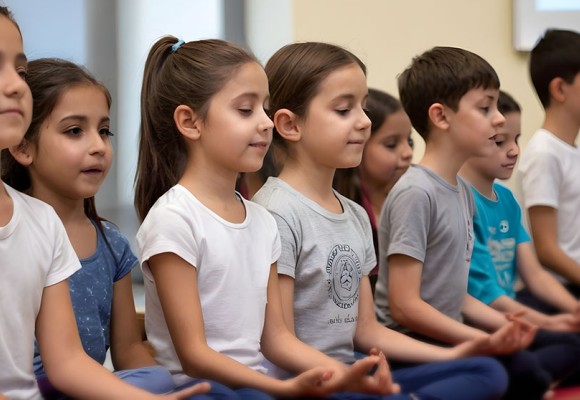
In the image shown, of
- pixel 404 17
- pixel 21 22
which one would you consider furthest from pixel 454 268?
pixel 21 22

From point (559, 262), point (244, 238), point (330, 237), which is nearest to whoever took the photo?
point (244, 238)

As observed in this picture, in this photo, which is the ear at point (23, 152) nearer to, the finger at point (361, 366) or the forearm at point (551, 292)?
the finger at point (361, 366)

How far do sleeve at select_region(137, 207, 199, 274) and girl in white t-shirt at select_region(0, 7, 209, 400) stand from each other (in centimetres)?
12

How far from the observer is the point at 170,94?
1253mm

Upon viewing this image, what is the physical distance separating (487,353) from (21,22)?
145 cm

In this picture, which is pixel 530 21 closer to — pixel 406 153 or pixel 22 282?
pixel 406 153

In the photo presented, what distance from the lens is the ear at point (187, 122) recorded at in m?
1.24

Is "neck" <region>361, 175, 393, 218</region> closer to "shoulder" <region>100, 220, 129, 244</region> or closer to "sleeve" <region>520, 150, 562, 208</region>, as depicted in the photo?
"sleeve" <region>520, 150, 562, 208</region>

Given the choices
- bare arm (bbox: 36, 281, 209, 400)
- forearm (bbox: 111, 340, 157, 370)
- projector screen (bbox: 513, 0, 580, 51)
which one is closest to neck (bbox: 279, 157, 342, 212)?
forearm (bbox: 111, 340, 157, 370)

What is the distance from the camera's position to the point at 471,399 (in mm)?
1290

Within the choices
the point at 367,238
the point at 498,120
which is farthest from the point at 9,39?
the point at 498,120

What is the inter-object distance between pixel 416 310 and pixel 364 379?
371 millimetres

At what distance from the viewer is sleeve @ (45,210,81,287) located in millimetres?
1054

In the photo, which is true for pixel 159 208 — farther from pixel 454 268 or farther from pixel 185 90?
pixel 454 268
